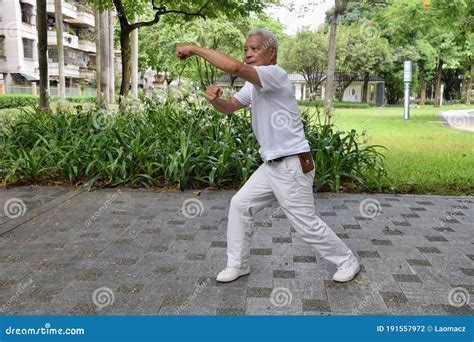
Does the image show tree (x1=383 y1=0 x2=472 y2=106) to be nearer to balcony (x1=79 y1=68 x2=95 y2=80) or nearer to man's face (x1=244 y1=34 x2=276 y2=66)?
man's face (x1=244 y1=34 x2=276 y2=66)

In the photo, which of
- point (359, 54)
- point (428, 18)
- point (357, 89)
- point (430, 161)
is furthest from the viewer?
point (357, 89)

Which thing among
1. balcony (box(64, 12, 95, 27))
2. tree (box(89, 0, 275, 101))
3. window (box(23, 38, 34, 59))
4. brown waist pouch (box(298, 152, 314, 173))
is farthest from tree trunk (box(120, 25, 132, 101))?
balcony (box(64, 12, 95, 27))

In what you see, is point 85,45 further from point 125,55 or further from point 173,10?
point 125,55

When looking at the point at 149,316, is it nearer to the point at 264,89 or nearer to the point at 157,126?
the point at 264,89

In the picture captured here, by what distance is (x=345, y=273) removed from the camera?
332cm

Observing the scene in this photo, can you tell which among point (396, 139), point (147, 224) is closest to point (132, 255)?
point (147, 224)

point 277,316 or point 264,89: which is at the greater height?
point 264,89

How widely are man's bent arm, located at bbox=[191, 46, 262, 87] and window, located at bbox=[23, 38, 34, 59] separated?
124ft

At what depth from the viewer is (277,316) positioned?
2.87 metres

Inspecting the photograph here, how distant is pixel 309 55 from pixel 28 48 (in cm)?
2146

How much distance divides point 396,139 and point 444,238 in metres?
8.36

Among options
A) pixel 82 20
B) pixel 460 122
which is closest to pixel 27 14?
pixel 82 20

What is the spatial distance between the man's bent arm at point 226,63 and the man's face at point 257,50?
234mm

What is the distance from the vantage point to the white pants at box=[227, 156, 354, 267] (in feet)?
10.2
